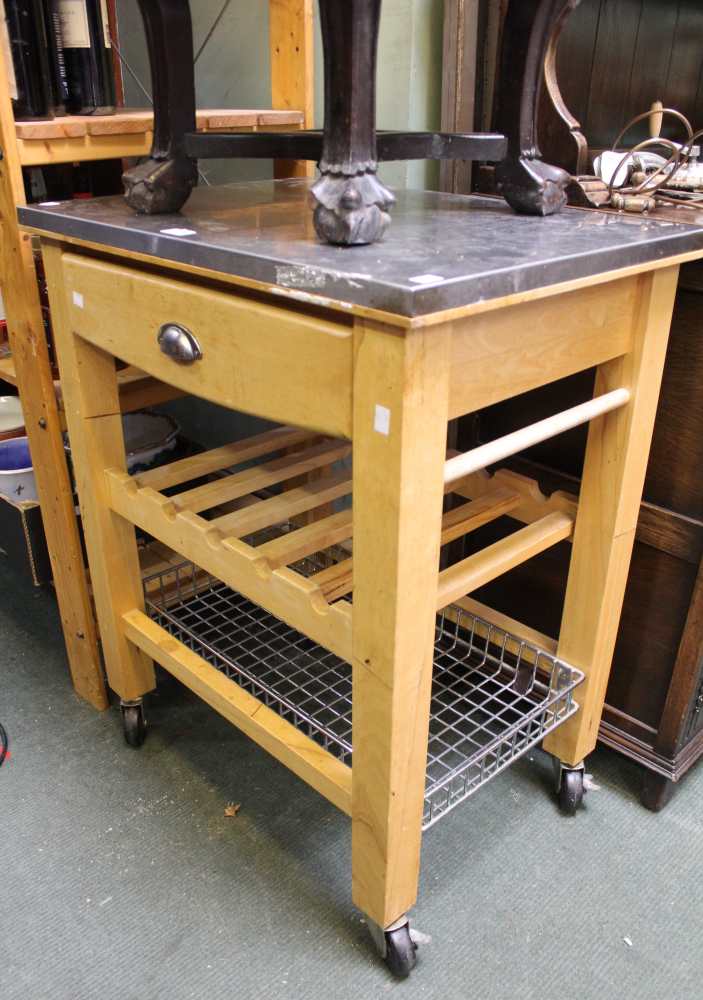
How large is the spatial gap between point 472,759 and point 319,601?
0.31 m

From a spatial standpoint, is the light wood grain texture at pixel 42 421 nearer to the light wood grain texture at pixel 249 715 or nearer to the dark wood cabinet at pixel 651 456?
the light wood grain texture at pixel 249 715

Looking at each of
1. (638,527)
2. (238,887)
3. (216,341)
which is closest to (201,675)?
(238,887)

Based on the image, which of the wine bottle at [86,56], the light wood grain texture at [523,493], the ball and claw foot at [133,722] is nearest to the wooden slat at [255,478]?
the light wood grain texture at [523,493]

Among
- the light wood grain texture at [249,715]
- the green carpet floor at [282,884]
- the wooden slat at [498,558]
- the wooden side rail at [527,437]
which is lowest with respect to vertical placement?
the green carpet floor at [282,884]

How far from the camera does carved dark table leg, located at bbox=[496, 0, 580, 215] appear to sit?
0.91 meters

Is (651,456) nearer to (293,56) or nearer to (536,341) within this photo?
(536,341)

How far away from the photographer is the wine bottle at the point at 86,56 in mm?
1109

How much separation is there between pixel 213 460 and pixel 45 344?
0.29m

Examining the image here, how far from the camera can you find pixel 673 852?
116 centimetres

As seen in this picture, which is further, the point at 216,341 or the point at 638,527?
the point at 638,527

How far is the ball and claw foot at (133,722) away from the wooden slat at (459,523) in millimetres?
418

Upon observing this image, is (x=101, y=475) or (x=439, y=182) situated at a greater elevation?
(x=439, y=182)

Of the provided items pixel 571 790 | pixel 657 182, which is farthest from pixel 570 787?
pixel 657 182

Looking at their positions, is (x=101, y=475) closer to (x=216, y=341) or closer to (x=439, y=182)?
(x=216, y=341)
